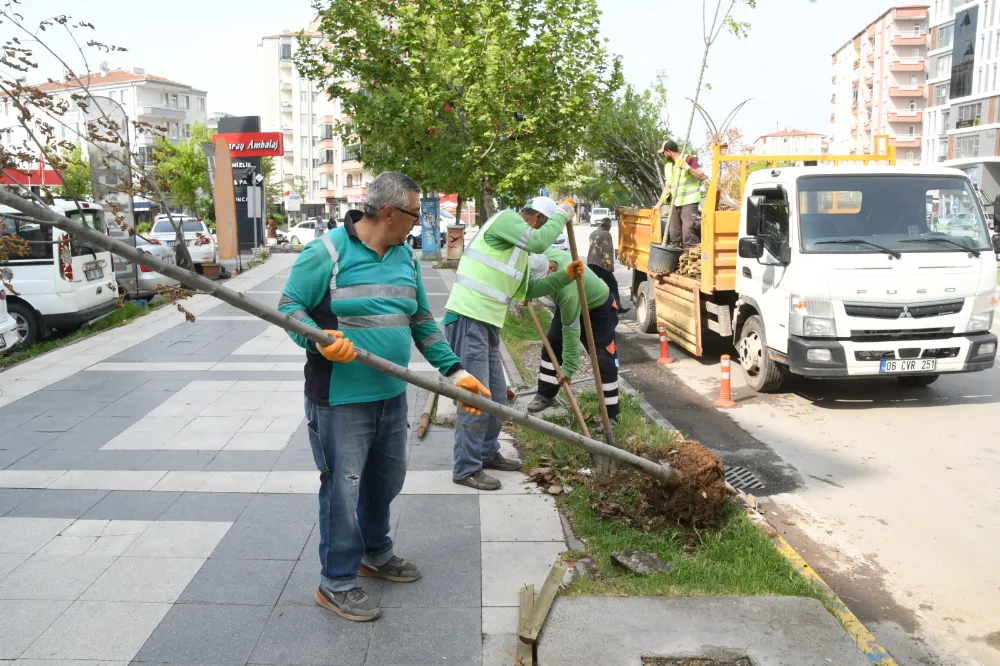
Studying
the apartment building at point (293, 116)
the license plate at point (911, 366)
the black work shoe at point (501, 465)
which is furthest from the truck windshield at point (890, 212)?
the apartment building at point (293, 116)

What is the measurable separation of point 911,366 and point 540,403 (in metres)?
3.42

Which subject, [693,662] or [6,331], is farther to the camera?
[6,331]

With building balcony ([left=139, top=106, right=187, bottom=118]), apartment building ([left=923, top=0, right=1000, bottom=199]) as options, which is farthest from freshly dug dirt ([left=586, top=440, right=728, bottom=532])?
building balcony ([left=139, top=106, right=187, bottom=118])

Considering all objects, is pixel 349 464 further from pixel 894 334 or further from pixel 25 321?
pixel 25 321

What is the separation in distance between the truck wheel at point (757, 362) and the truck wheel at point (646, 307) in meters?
3.32

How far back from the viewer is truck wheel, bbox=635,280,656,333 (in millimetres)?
12992

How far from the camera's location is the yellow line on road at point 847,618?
12.0 feet

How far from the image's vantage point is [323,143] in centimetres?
9062

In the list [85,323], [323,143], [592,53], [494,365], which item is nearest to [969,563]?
[494,365]

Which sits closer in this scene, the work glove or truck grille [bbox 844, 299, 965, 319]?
the work glove

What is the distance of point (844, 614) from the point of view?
4023 millimetres

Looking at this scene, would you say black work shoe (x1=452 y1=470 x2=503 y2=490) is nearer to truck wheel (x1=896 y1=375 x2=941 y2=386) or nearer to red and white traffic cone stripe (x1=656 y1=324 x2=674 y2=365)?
truck wheel (x1=896 y1=375 x2=941 y2=386)

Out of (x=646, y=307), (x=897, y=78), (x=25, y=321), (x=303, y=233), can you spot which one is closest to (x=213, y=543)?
(x=25, y=321)

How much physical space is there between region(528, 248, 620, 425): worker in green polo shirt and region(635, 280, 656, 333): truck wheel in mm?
5317
